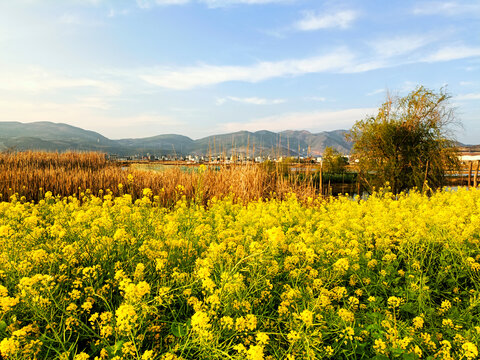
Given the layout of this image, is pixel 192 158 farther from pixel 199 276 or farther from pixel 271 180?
pixel 199 276

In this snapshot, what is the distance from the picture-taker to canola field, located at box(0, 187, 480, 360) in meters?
1.83

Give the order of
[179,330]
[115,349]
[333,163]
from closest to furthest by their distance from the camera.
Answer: [115,349] < [179,330] < [333,163]

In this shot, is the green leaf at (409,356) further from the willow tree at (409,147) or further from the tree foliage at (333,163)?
the tree foliage at (333,163)

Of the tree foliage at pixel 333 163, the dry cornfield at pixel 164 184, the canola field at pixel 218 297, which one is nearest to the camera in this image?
the canola field at pixel 218 297

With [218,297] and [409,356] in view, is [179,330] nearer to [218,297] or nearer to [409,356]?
[218,297]

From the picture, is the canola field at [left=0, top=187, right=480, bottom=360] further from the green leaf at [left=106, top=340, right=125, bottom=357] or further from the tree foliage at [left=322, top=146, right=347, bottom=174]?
the tree foliage at [left=322, top=146, right=347, bottom=174]

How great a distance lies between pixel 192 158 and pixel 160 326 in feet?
33.0

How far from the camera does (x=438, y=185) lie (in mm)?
12781

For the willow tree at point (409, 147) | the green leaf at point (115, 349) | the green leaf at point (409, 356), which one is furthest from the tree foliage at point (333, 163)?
the green leaf at point (115, 349)

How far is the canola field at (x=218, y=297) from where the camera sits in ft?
6.00

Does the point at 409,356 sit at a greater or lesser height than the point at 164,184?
lesser

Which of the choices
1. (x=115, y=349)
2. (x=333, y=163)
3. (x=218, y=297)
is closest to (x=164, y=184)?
(x=218, y=297)

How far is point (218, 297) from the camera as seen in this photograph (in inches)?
77.5

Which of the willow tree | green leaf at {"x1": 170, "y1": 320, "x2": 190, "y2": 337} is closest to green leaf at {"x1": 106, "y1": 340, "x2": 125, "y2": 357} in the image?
green leaf at {"x1": 170, "y1": 320, "x2": 190, "y2": 337}
